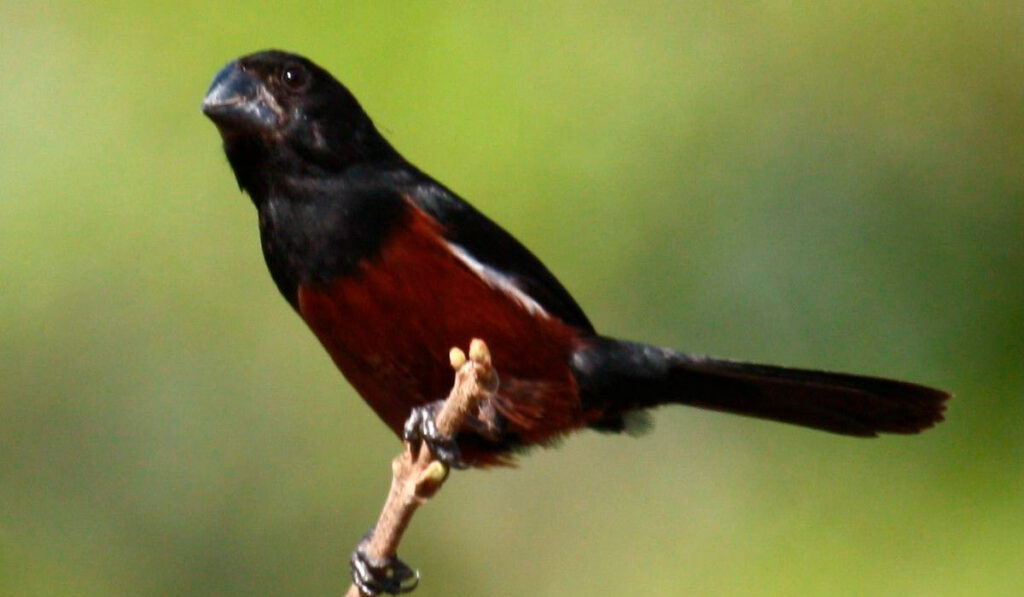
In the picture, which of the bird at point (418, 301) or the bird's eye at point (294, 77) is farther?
the bird's eye at point (294, 77)

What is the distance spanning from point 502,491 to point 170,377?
3.84ft

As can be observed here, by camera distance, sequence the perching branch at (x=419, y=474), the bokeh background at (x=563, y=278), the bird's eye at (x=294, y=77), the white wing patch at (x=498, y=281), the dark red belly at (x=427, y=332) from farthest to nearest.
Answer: the bokeh background at (x=563, y=278), the bird's eye at (x=294, y=77), the white wing patch at (x=498, y=281), the dark red belly at (x=427, y=332), the perching branch at (x=419, y=474)

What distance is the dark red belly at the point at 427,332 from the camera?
4355 mm

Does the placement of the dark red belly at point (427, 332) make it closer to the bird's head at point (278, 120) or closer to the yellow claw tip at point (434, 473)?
the bird's head at point (278, 120)

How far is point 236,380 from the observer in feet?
20.0

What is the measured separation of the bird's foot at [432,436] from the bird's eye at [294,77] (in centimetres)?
102

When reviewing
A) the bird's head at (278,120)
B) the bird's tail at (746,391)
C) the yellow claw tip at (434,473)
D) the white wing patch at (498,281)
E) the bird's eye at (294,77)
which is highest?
the bird's eye at (294,77)

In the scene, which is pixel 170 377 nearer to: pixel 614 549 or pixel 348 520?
pixel 348 520

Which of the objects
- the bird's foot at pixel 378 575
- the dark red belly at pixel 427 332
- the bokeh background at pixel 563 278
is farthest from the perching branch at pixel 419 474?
the bokeh background at pixel 563 278

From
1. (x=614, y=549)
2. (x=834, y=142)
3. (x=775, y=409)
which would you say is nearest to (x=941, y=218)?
(x=834, y=142)

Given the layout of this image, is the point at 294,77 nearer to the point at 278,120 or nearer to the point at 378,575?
the point at 278,120

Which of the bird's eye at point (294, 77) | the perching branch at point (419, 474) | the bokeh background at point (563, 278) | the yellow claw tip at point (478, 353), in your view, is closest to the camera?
the perching branch at point (419, 474)

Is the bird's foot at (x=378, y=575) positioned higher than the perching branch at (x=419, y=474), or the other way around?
the perching branch at (x=419, y=474)

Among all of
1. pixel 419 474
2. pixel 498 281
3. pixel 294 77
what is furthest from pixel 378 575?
pixel 294 77
